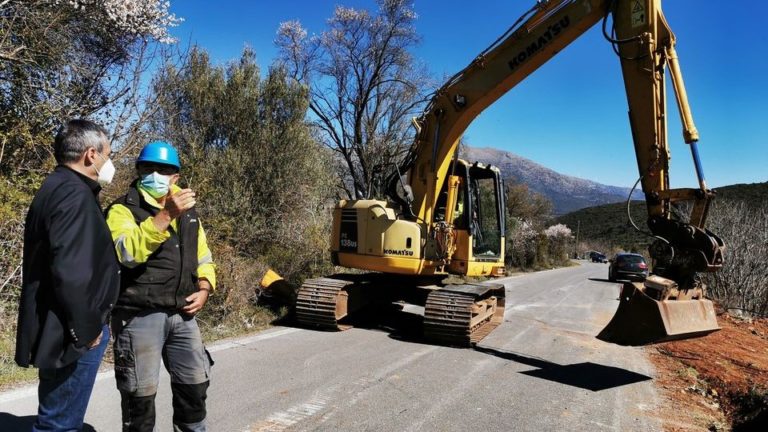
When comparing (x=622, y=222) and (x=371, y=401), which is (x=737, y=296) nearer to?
(x=371, y=401)

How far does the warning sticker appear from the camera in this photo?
6676 mm

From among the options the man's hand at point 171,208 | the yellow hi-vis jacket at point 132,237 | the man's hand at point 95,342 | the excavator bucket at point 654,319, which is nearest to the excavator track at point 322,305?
the excavator bucket at point 654,319

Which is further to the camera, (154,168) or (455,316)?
(455,316)

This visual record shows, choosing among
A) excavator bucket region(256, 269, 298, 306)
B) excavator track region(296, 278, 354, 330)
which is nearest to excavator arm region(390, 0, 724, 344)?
excavator track region(296, 278, 354, 330)

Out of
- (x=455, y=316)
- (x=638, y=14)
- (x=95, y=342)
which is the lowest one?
(x=455, y=316)

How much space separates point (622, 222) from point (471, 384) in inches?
3686

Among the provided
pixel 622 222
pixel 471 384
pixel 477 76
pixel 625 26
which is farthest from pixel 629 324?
pixel 622 222

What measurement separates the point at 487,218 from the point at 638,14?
13.1 feet

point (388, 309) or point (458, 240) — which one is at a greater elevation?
point (458, 240)

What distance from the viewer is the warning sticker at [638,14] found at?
21.9ft

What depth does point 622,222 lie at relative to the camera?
90312 mm

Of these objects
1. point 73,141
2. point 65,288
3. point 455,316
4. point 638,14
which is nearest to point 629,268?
point 455,316

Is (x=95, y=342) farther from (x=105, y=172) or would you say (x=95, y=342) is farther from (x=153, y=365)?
(x=105, y=172)

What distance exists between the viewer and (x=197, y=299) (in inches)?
127
